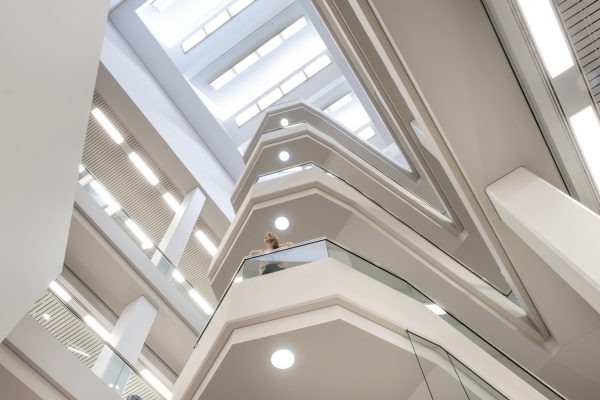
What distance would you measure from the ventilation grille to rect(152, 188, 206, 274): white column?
0.59m

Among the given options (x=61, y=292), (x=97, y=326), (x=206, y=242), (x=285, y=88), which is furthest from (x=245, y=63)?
(x=97, y=326)

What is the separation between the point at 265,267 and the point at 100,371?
4241 mm

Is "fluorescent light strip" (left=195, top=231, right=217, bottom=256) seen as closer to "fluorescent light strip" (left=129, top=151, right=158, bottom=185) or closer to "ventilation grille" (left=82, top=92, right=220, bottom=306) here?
"ventilation grille" (left=82, top=92, right=220, bottom=306)

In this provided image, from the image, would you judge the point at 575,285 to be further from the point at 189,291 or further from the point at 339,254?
the point at 189,291

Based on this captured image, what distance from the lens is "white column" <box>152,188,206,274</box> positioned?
13234 mm

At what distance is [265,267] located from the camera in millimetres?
5613

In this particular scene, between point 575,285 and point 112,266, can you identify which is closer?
point 575,285

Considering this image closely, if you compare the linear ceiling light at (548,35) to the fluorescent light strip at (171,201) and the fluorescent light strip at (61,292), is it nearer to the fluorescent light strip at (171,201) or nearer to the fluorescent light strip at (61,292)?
the fluorescent light strip at (61,292)

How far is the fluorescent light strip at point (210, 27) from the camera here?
17734mm

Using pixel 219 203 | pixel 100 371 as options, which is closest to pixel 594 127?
pixel 100 371

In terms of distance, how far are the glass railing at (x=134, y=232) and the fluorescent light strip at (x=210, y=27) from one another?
22.9ft

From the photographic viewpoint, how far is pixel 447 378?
4062 mm

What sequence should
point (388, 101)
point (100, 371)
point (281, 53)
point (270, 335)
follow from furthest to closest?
1. point (281, 53)
2. point (388, 101)
3. point (100, 371)
4. point (270, 335)

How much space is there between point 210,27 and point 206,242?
6.96 meters
